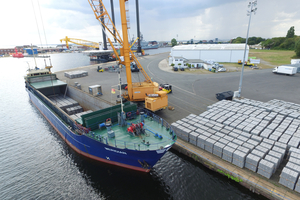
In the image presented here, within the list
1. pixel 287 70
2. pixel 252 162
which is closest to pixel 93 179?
pixel 252 162

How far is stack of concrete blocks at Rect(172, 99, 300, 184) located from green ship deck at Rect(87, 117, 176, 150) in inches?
114

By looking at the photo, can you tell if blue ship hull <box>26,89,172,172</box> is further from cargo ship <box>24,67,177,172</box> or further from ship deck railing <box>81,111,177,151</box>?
ship deck railing <box>81,111,177,151</box>

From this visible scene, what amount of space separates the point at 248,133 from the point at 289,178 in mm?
5981

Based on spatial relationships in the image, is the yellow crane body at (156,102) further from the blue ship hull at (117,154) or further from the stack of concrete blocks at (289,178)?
the stack of concrete blocks at (289,178)

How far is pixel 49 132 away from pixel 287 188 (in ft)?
97.2

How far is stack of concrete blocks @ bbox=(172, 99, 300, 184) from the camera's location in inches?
539

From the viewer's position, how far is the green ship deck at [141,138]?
14125 mm

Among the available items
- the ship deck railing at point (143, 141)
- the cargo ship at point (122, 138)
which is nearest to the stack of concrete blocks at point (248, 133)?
the ship deck railing at point (143, 141)

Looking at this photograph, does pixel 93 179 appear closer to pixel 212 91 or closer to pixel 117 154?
pixel 117 154

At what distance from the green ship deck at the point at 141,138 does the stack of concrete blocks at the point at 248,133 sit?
289 centimetres

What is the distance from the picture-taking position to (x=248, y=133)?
17.2 m

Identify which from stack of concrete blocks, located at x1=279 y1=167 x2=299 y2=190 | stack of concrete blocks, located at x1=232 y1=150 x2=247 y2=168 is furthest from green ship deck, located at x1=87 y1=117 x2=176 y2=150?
stack of concrete blocks, located at x1=279 y1=167 x2=299 y2=190

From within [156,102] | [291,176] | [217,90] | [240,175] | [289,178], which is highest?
[156,102]

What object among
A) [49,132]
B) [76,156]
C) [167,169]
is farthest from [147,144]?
[49,132]
